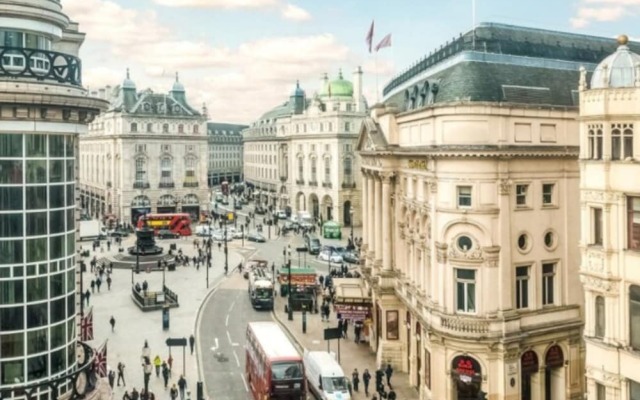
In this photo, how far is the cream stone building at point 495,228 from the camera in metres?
36.0

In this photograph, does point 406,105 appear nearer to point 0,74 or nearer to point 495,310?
point 495,310

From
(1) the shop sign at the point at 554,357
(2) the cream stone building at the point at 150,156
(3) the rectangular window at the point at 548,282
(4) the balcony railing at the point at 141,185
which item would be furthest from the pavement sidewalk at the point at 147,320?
(2) the cream stone building at the point at 150,156

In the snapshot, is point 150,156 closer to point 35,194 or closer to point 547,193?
point 547,193

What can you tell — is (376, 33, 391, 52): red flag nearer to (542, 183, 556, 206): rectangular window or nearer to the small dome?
(542, 183, 556, 206): rectangular window

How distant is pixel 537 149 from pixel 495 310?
874 cm

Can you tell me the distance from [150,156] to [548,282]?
93995 millimetres

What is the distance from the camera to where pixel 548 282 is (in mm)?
38406

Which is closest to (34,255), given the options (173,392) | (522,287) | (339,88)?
(173,392)

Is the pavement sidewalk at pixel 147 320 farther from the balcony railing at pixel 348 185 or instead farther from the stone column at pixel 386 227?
the balcony railing at pixel 348 185

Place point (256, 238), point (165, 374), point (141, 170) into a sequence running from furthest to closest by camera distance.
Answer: point (141, 170) < point (256, 238) < point (165, 374)

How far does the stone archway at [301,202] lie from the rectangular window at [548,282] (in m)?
91.8

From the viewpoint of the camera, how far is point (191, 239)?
10625cm

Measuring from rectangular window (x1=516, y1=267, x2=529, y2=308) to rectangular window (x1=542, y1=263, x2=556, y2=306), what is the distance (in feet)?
4.26

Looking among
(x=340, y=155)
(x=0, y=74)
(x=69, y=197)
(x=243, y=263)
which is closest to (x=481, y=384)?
(x=69, y=197)
